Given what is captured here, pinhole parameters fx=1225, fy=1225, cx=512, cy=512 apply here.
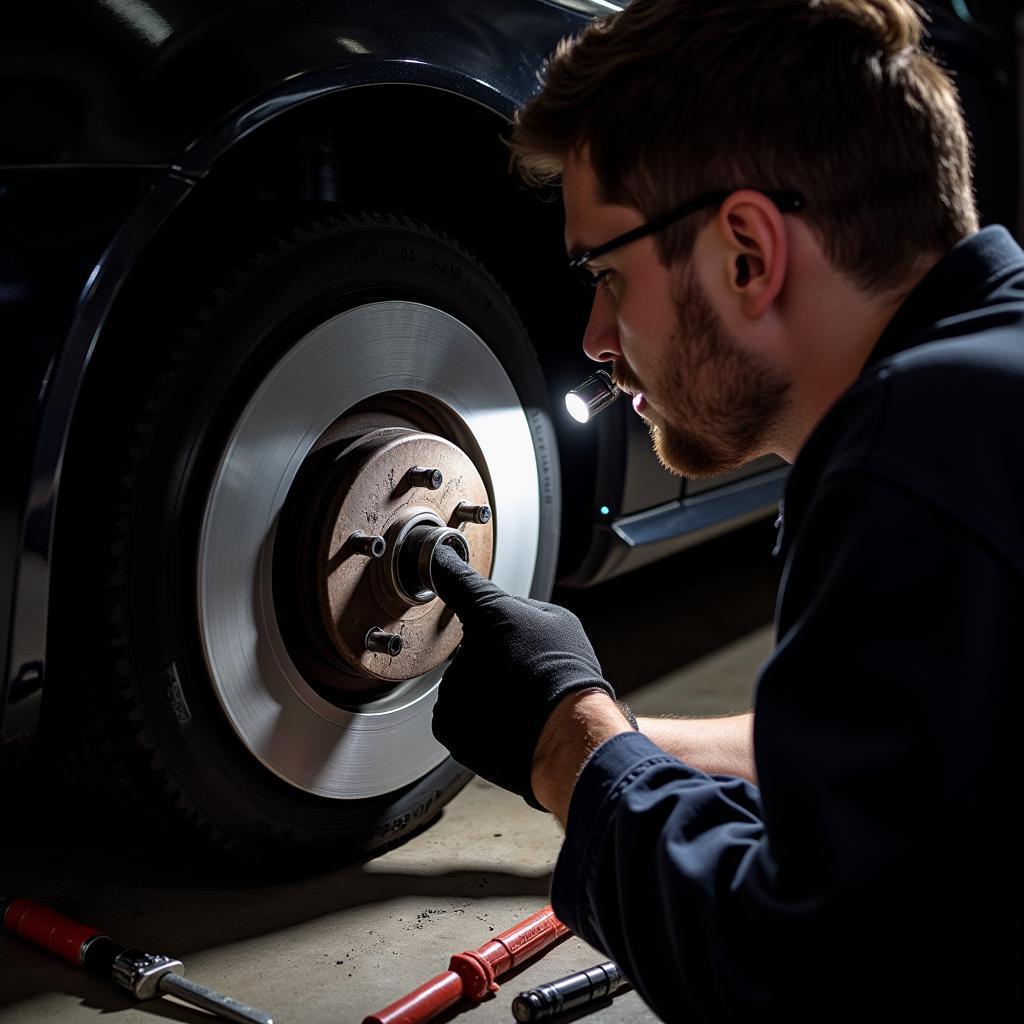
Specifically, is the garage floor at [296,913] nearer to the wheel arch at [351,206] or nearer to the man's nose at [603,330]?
the wheel arch at [351,206]

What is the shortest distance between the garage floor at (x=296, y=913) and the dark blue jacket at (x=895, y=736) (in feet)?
1.40

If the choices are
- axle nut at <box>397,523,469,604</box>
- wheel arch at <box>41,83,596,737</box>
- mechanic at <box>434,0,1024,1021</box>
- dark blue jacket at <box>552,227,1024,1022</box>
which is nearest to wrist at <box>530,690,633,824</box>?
mechanic at <box>434,0,1024,1021</box>

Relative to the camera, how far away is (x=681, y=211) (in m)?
0.81

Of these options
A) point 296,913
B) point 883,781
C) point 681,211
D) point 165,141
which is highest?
point 165,141

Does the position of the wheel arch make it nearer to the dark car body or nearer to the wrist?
the dark car body

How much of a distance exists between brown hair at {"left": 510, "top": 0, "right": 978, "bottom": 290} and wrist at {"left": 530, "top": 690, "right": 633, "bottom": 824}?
1.06ft

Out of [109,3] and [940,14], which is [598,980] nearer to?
[109,3]

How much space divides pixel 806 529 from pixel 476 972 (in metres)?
0.53

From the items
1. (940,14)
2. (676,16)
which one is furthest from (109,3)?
(940,14)

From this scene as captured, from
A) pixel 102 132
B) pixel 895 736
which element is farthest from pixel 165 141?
pixel 895 736

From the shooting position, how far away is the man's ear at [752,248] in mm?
769

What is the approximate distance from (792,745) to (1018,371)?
8.8 inches

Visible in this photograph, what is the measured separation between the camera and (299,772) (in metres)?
1.14

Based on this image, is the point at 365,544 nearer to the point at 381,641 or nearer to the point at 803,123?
the point at 381,641
